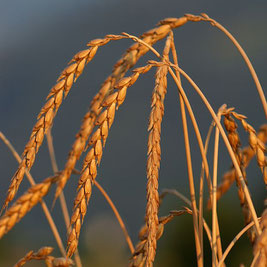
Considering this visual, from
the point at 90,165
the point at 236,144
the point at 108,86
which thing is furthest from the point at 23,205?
the point at 236,144

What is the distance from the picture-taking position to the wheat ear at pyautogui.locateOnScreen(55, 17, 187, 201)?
849mm

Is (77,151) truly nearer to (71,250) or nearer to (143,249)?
(71,250)

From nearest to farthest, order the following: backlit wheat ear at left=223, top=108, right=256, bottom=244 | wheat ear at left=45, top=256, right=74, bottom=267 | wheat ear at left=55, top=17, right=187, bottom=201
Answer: wheat ear at left=55, top=17, right=187, bottom=201 → wheat ear at left=45, top=256, right=74, bottom=267 → backlit wheat ear at left=223, top=108, right=256, bottom=244

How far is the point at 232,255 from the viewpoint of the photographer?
6.79m

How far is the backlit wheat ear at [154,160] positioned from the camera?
970 mm

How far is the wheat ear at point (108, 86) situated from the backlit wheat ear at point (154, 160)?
85 millimetres

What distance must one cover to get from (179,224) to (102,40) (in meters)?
5.61

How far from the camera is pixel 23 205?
3.29 ft

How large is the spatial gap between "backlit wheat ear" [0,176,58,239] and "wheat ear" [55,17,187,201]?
0.55ft

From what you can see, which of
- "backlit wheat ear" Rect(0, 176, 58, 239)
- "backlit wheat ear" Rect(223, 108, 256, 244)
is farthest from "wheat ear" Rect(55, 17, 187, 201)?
"backlit wheat ear" Rect(223, 108, 256, 244)

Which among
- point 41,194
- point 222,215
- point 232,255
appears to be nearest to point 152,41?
point 41,194

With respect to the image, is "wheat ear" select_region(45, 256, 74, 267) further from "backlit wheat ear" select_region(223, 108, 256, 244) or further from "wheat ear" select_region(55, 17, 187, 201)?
"backlit wheat ear" select_region(223, 108, 256, 244)

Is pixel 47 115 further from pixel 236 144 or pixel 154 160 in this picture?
pixel 236 144

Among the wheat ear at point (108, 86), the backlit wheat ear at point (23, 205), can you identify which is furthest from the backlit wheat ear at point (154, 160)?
the backlit wheat ear at point (23, 205)
